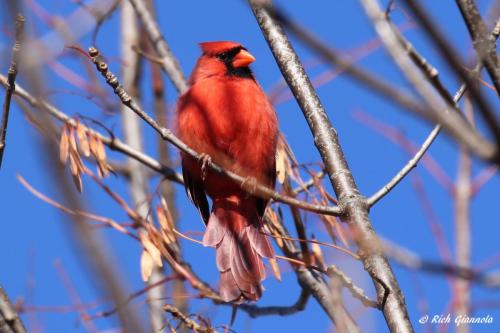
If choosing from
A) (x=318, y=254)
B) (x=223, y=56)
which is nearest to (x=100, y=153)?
(x=318, y=254)

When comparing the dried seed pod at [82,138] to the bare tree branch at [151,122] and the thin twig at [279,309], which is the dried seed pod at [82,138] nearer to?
the bare tree branch at [151,122]

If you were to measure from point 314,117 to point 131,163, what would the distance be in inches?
93.5

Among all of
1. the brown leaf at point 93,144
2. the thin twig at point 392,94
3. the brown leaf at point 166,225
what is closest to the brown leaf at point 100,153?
the brown leaf at point 93,144

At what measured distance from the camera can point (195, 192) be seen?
3.92 metres

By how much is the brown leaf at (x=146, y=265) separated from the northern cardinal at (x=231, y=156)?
55 cm

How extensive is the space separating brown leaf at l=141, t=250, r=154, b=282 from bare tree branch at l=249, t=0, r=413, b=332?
0.82m

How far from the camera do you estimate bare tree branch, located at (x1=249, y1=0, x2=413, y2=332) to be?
2.28 meters

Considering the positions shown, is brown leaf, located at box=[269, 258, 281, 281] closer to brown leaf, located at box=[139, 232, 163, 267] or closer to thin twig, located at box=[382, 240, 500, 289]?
brown leaf, located at box=[139, 232, 163, 267]

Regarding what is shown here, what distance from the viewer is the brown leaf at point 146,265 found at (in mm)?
2986

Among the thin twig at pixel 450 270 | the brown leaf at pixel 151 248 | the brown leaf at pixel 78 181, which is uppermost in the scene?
the brown leaf at pixel 78 181

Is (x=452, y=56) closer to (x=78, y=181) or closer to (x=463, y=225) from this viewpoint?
(x=463, y=225)

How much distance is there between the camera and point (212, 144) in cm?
371

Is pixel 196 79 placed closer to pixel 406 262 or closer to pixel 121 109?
pixel 121 109

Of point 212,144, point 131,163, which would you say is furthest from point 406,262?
point 131,163
